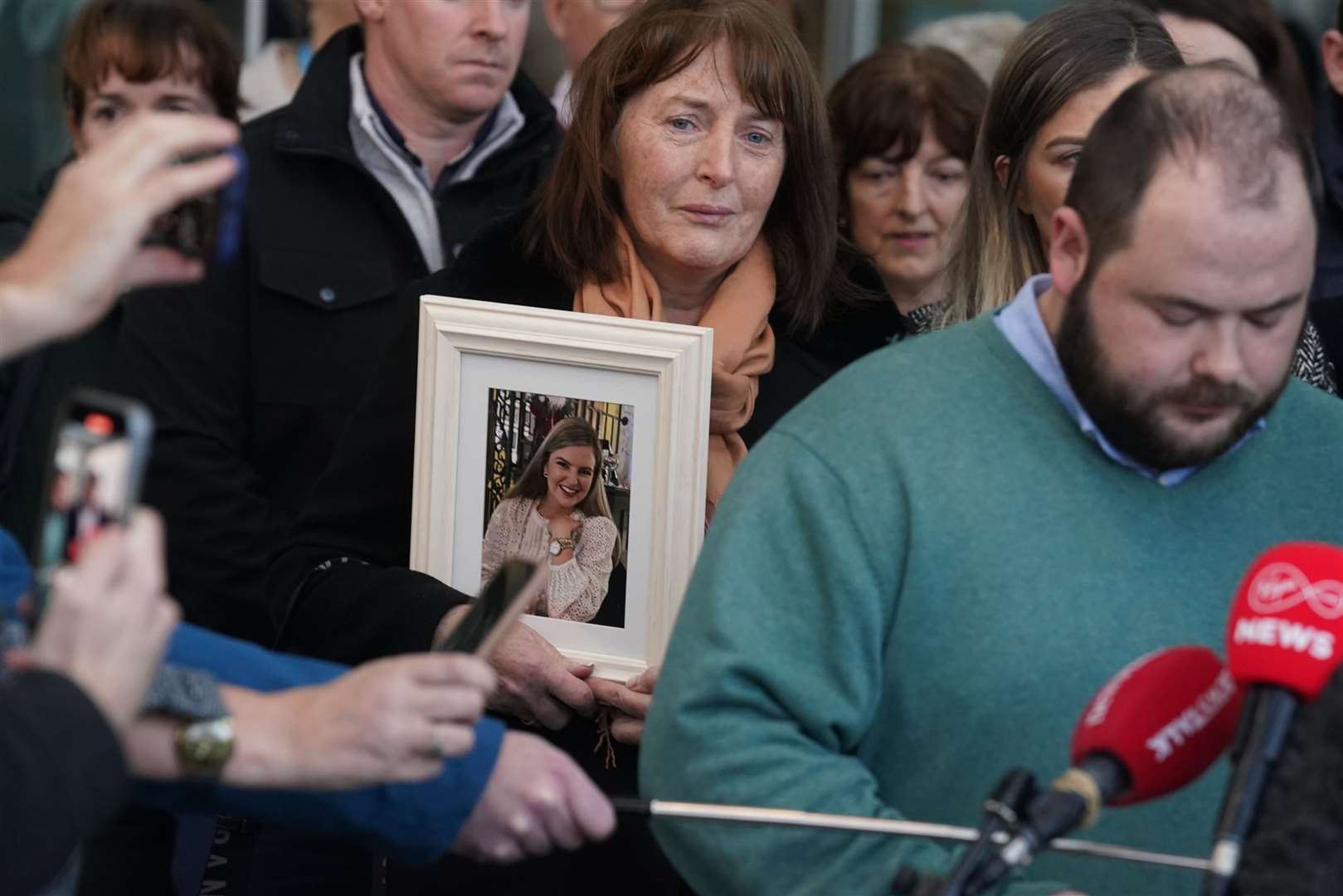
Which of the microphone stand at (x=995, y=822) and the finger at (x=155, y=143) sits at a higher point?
the finger at (x=155, y=143)

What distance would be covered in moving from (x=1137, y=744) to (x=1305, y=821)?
0.62 ft

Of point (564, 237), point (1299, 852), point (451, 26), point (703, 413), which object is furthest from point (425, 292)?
point (1299, 852)

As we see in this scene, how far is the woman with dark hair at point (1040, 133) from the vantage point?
125 inches

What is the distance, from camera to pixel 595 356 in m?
2.87

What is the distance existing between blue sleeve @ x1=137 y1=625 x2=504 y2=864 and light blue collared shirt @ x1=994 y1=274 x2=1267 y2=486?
77 cm

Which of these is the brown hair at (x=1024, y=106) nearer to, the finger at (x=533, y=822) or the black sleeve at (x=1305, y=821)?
the finger at (x=533, y=822)

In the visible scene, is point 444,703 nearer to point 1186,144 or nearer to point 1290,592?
point 1290,592

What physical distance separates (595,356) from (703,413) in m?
0.17

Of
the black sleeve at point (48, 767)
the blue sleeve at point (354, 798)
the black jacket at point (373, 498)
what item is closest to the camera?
Answer: the black sleeve at point (48, 767)

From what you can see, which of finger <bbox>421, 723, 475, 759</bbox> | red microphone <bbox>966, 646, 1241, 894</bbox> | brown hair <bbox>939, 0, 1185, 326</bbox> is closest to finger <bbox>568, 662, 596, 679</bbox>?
finger <bbox>421, 723, 475, 759</bbox>

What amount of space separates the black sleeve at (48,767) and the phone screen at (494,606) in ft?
1.65

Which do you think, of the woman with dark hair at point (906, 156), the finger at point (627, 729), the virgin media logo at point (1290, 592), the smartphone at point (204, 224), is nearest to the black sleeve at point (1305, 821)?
the virgin media logo at point (1290, 592)

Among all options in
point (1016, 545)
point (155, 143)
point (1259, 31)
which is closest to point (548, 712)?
point (1016, 545)

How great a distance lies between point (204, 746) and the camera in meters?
2.02
